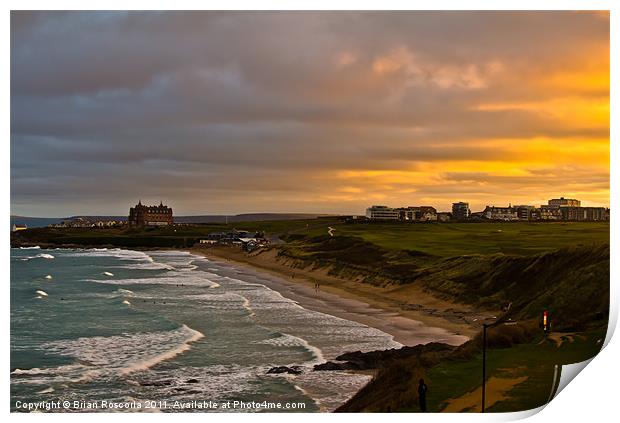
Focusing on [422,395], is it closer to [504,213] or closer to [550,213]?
[550,213]

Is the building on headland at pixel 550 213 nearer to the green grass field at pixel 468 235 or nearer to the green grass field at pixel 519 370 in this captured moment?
the green grass field at pixel 468 235

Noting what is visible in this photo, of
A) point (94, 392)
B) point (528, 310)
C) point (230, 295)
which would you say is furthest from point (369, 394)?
point (230, 295)

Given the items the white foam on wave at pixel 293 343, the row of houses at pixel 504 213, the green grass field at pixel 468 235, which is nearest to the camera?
the white foam on wave at pixel 293 343

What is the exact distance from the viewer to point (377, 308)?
1858 inches

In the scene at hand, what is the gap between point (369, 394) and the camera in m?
23.0

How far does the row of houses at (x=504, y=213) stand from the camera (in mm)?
38062

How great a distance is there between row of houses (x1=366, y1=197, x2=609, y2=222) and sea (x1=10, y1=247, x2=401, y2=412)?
35.8 ft

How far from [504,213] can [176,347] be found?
2622 centimetres

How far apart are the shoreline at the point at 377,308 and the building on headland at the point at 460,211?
6789 millimetres

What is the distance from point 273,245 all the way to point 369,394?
7672cm

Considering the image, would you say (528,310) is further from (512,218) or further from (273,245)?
(273,245)

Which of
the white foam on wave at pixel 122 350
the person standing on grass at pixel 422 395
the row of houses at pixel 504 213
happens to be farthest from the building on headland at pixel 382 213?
the person standing on grass at pixel 422 395

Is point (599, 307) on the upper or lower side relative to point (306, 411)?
upper
